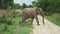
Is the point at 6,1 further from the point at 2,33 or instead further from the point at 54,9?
the point at 2,33

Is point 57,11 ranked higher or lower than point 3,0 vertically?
lower

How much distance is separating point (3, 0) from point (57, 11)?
1130 centimetres

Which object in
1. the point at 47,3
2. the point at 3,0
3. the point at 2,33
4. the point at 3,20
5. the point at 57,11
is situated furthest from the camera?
the point at 47,3

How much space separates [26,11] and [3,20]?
1.95m

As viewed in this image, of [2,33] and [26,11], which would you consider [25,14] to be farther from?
[2,33]

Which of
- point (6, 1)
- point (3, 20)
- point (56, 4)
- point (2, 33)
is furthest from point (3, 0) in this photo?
point (2, 33)

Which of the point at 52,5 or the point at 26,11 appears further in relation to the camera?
the point at 52,5

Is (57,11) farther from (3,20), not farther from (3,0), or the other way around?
(3,20)

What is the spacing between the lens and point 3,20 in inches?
745

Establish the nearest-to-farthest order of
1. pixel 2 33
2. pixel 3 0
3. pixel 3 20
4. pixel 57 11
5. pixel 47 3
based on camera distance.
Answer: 1. pixel 2 33
2. pixel 3 20
3. pixel 3 0
4. pixel 57 11
5. pixel 47 3

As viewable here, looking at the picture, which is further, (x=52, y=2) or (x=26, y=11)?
(x=52, y=2)

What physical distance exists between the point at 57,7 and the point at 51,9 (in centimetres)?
206

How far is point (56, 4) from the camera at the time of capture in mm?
41969

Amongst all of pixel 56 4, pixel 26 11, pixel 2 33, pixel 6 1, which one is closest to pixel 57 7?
pixel 56 4
